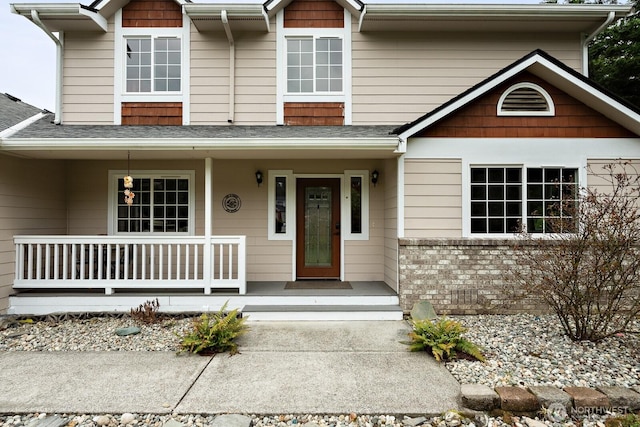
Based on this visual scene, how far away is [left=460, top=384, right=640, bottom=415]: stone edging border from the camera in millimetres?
3033

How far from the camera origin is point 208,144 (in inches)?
213

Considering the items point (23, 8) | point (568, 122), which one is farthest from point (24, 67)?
point (568, 122)

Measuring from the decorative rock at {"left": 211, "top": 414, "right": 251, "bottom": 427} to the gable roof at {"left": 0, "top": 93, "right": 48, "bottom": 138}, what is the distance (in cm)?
563

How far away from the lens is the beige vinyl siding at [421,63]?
695 cm

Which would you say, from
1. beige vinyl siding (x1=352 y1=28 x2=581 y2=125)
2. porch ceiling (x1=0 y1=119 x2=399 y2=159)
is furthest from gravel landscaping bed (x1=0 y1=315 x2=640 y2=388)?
beige vinyl siding (x1=352 y1=28 x2=581 y2=125)

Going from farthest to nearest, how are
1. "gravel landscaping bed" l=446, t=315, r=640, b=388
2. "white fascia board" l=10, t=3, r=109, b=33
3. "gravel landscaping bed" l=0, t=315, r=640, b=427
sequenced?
"white fascia board" l=10, t=3, r=109, b=33
"gravel landscaping bed" l=446, t=315, r=640, b=388
"gravel landscaping bed" l=0, t=315, r=640, b=427

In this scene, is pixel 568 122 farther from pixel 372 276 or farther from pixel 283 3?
pixel 283 3

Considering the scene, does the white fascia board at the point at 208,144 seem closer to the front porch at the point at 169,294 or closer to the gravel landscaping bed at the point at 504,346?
the front porch at the point at 169,294

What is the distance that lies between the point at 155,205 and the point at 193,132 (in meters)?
1.87

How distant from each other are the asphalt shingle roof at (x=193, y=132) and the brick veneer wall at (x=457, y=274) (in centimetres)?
203

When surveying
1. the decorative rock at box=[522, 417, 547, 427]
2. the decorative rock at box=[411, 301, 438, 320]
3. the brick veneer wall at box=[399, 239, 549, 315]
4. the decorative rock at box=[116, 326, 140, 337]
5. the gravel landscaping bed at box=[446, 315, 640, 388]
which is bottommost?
the decorative rock at box=[522, 417, 547, 427]

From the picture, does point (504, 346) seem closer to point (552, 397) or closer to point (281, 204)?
point (552, 397)

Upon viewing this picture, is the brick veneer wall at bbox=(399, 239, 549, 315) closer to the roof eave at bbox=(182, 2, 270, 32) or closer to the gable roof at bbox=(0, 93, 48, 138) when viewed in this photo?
the roof eave at bbox=(182, 2, 270, 32)

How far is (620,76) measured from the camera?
11.1m
